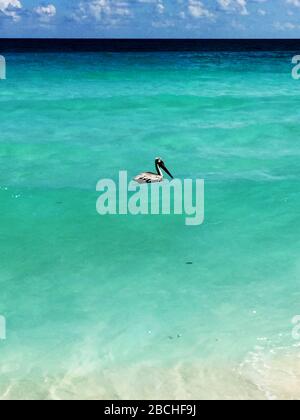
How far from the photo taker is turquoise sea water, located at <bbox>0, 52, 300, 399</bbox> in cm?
532

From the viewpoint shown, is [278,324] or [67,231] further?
[67,231]

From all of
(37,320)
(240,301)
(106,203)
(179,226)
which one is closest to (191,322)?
(240,301)

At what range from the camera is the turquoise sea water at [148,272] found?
209 inches

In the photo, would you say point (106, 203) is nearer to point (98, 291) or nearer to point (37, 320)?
point (98, 291)

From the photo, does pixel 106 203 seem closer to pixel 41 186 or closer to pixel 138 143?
pixel 41 186

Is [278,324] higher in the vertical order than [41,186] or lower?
higher

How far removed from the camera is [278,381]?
5094mm

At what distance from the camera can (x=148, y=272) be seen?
7.39 metres

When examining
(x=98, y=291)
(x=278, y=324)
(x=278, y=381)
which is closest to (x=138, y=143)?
(x=98, y=291)

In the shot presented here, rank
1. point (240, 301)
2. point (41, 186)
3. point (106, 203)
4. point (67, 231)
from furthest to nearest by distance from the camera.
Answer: point (41, 186)
point (106, 203)
point (67, 231)
point (240, 301)

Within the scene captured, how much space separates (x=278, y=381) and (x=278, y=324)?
3.39 ft

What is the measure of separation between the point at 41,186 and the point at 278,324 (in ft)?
20.3

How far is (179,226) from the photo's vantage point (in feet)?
29.0
